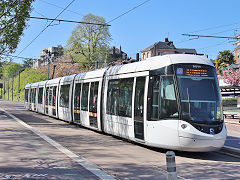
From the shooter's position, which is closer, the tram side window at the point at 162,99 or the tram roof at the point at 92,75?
the tram side window at the point at 162,99

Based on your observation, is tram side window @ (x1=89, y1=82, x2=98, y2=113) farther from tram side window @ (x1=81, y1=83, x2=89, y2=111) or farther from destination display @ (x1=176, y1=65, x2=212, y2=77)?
destination display @ (x1=176, y1=65, x2=212, y2=77)

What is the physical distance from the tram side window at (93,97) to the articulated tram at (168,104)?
1.24 m

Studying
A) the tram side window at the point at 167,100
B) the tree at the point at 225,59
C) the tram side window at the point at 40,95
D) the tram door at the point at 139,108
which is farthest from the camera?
the tree at the point at 225,59

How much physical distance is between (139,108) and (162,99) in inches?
47.3

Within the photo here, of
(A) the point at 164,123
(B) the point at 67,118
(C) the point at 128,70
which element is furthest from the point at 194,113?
(B) the point at 67,118

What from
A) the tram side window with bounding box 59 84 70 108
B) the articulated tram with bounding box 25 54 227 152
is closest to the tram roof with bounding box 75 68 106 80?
the articulated tram with bounding box 25 54 227 152

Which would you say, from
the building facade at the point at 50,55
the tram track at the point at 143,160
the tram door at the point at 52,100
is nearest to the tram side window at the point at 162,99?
the tram track at the point at 143,160

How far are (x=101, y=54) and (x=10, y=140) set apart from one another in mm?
47247

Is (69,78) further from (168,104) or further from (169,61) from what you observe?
(168,104)

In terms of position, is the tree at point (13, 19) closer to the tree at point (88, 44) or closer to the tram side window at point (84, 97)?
the tram side window at point (84, 97)

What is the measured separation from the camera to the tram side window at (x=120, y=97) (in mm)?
11516

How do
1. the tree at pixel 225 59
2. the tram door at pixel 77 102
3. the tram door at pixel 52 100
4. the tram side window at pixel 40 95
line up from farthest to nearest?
the tree at pixel 225 59 < the tram side window at pixel 40 95 < the tram door at pixel 52 100 < the tram door at pixel 77 102

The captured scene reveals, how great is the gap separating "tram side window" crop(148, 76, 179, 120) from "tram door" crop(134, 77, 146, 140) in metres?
0.50

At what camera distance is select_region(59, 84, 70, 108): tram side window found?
19.2 metres
